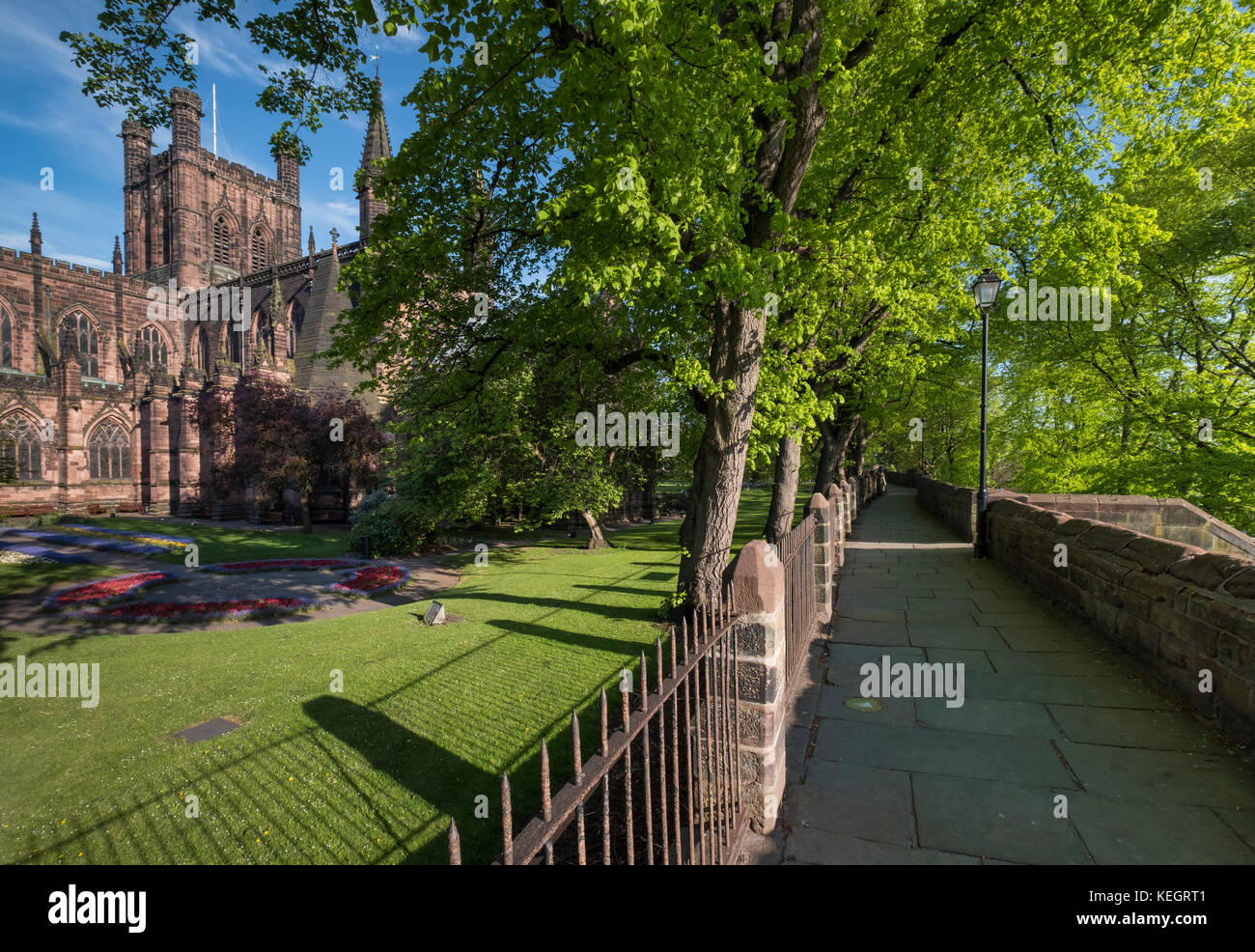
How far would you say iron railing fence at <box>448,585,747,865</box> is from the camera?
1580mm

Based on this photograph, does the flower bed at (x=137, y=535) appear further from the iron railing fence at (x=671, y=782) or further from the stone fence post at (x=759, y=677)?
the stone fence post at (x=759, y=677)

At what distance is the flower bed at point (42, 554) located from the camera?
18.3 m

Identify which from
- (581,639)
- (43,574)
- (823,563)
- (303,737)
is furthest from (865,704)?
(43,574)

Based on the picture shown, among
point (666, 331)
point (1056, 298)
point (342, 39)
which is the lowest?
point (666, 331)

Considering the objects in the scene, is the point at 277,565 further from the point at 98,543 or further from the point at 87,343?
the point at 87,343

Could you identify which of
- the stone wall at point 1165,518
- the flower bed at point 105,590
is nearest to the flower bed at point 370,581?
the flower bed at point 105,590

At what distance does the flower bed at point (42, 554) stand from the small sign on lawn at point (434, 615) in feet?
50.4

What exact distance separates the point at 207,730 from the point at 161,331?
6118 cm

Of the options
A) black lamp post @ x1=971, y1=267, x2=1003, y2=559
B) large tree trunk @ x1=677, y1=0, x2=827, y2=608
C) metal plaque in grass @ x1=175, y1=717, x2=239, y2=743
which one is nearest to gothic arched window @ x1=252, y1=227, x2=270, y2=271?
metal plaque in grass @ x1=175, y1=717, x2=239, y2=743

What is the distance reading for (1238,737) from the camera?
4285mm

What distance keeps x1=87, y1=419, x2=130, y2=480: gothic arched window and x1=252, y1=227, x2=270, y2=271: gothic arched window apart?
90.2ft
